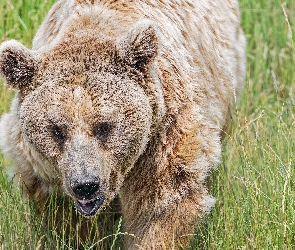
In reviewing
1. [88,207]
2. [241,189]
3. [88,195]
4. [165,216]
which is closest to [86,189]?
[88,195]

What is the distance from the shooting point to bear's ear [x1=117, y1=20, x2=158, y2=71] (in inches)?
185

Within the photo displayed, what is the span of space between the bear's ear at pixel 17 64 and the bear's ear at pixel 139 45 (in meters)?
0.54

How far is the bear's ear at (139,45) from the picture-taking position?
15.4 feet

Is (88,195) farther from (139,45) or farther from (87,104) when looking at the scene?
(139,45)

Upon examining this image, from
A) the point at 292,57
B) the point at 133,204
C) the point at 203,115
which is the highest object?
the point at 203,115

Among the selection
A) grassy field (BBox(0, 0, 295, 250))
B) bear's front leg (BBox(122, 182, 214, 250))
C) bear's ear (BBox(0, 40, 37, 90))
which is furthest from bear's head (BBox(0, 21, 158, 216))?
grassy field (BBox(0, 0, 295, 250))

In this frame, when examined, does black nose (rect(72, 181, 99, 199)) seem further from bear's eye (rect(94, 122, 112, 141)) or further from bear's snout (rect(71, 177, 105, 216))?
bear's eye (rect(94, 122, 112, 141))

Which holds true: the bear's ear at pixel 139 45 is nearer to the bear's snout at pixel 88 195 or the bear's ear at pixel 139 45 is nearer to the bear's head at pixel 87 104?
the bear's head at pixel 87 104

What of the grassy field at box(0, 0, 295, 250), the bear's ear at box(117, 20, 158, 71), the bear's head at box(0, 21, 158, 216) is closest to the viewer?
the bear's head at box(0, 21, 158, 216)

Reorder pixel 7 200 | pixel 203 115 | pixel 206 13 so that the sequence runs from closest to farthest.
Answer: pixel 203 115, pixel 7 200, pixel 206 13

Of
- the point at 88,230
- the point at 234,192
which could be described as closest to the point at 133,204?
the point at 88,230

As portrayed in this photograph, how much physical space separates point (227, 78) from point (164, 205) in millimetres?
1437

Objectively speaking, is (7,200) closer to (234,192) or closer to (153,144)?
(153,144)

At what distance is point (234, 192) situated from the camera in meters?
5.77
